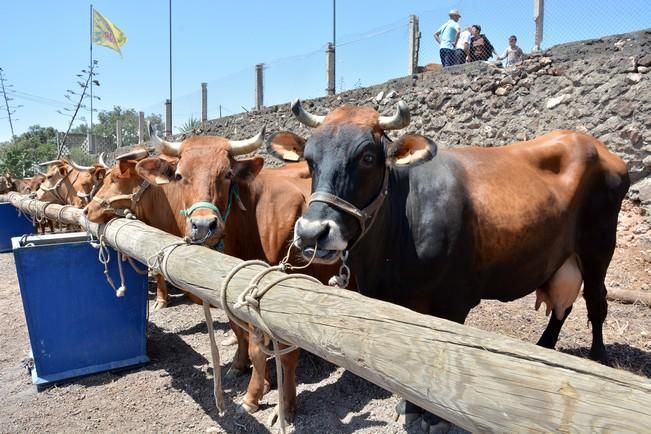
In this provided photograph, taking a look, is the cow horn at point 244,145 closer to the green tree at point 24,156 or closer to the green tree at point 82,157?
the green tree at point 24,156

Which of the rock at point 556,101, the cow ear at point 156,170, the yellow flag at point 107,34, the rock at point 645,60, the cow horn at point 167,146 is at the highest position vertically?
the yellow flag at point 107,34

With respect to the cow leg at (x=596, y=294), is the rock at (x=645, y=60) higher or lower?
higher

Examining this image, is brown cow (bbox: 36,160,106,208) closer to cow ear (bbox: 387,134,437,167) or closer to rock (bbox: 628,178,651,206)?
cow ear (bbox: 387,134,437,167)

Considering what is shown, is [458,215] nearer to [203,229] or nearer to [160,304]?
[203,229]

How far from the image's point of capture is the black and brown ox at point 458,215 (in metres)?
2.53

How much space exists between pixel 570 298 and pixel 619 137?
9.92 ft

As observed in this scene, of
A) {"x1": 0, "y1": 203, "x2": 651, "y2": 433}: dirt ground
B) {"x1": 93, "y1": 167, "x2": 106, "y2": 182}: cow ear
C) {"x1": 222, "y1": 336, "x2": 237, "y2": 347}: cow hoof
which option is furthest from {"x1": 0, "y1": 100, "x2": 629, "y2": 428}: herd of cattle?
A: {"x1": 93, "y1": 167, "x2": 106, "y2": 182}: cow ear

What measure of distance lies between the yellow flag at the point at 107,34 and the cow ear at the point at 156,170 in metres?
15.9

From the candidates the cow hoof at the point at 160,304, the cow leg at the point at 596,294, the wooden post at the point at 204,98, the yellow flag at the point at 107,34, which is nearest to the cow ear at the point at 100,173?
the cow hoof at the point at 160,304

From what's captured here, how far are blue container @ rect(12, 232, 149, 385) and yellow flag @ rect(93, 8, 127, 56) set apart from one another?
1563cm

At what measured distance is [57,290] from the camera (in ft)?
12.8

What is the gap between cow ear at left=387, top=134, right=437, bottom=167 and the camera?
2.63 meters

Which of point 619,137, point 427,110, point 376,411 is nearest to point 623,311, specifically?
point 619,137

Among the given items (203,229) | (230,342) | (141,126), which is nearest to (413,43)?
(230,342)
